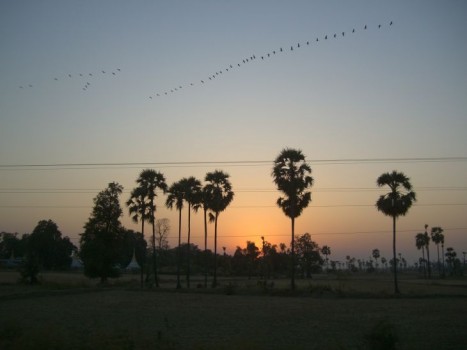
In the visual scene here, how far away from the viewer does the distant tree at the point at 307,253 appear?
143775 millimetres

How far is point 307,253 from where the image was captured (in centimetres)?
14575

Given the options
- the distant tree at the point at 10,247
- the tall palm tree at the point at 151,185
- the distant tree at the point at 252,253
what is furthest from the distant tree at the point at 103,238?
the distant tree at the point at 10,247

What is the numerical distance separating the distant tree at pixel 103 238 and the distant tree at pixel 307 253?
84.9 m

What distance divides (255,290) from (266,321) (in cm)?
2506

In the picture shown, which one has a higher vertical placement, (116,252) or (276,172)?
(276,172)

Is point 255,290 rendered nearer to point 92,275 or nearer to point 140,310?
point 140,310

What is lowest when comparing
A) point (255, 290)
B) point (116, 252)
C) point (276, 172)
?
point (255, 290)

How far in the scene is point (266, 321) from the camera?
2419 cm

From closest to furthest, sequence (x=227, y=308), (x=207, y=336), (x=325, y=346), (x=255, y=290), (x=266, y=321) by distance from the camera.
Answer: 1. (x=325, y=346)
2. (x=207, y=336)
3. (x=266, y=321)
4. (x=227, y=308)
5. (x=255, y=290)

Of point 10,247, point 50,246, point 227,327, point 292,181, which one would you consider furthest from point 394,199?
point 10,247

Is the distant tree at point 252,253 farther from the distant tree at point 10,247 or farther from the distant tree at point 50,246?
the distant tree at point 10,247

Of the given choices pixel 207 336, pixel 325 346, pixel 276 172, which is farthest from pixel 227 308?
pixel 276 172

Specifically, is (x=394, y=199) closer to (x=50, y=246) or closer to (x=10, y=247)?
(x=50, y=246)

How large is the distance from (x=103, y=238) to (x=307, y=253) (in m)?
92.3
